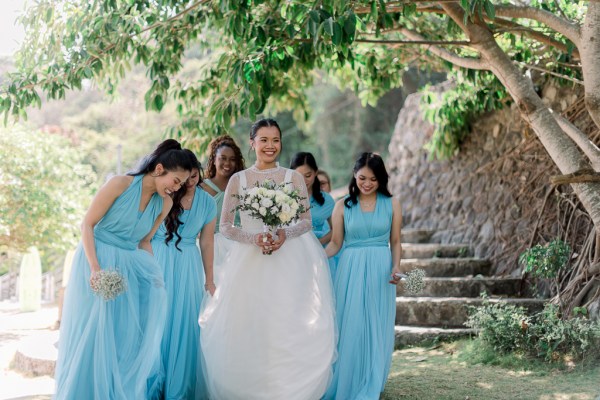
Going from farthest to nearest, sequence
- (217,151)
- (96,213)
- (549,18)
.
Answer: (549,18) < (217,151) < (96,213)

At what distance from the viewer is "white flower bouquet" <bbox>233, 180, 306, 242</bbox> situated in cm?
482

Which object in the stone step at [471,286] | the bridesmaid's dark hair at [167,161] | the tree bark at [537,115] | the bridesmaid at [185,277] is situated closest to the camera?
the bridesmaid's dark hair at [167,161]

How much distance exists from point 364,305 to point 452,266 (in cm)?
397

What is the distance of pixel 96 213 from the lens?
437 cm

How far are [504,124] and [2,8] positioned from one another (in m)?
6.37

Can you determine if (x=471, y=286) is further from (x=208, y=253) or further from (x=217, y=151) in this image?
(x=208, y=253)

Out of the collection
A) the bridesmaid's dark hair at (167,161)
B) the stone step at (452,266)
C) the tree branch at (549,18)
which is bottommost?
the stone step at (452,266)

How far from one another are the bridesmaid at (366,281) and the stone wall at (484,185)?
3.43m

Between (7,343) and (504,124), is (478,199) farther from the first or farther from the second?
(7,343)

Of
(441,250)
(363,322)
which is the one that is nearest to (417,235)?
(441,250)

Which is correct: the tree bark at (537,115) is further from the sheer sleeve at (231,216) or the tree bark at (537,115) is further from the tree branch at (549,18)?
the sheer sleeve at (231,216)

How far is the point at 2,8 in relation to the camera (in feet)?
26.2

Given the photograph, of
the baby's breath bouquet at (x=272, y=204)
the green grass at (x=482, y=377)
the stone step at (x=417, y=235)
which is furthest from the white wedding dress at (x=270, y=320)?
the stone step at (x=417, y=235)

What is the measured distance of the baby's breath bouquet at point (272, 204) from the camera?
4.82 meters
